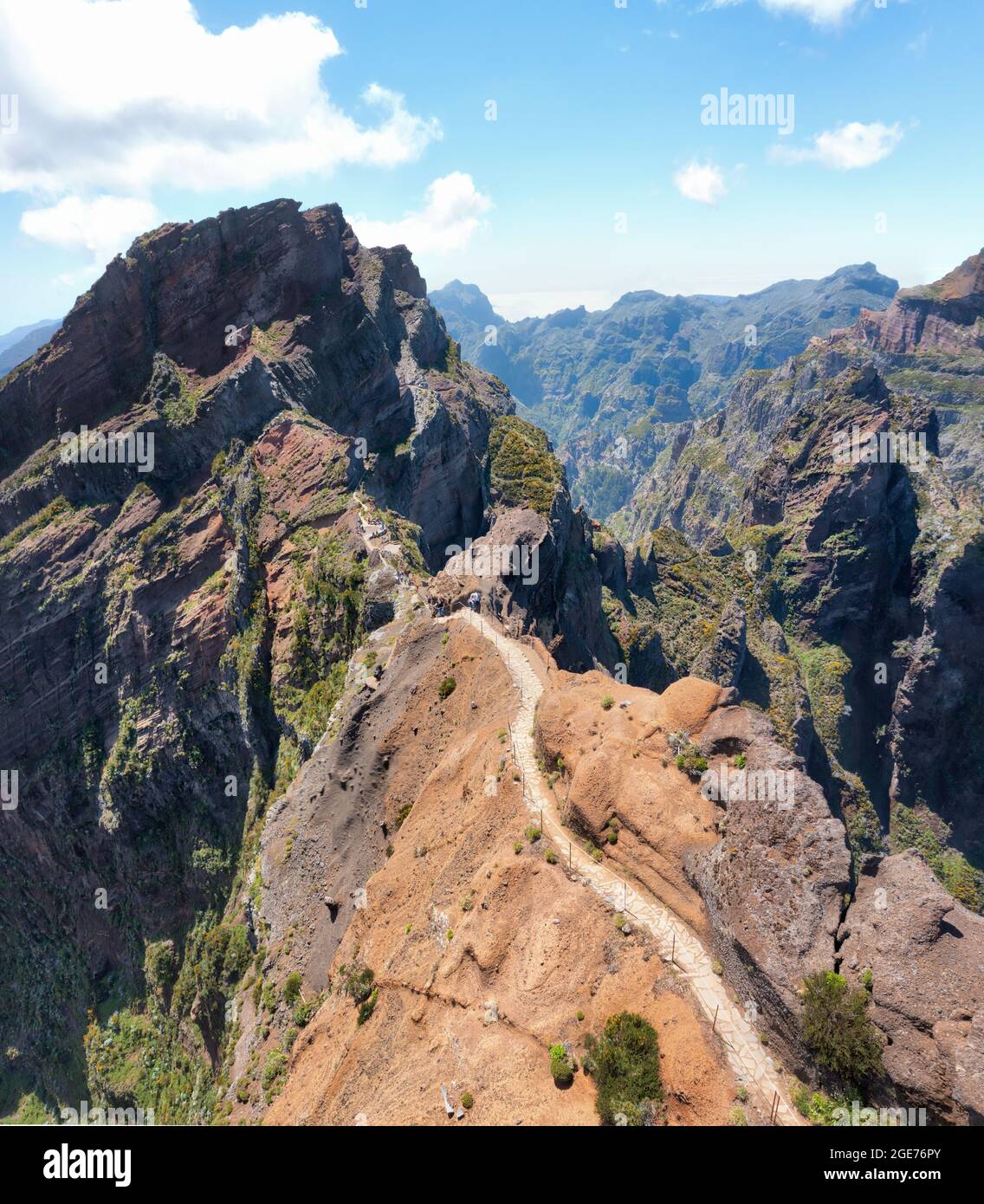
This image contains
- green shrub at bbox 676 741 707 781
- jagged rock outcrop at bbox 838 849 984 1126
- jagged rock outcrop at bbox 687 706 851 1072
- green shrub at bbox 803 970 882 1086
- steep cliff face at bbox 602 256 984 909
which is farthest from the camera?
steep cliff face at bbox 602 256 984 909

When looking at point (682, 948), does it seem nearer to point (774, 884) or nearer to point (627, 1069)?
point (774, 884)

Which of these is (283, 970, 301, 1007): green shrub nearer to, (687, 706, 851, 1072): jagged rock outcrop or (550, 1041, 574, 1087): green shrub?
(550, 1041, 574, 1087): green shrub

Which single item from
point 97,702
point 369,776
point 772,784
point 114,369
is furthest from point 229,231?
point 772,784

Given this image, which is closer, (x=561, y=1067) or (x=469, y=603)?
(x=561, y=1067)

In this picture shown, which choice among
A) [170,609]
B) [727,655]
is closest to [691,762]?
[170,609]

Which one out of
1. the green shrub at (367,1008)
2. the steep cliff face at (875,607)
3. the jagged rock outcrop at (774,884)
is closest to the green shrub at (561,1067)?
the jagged rock outcrop at (774,884)

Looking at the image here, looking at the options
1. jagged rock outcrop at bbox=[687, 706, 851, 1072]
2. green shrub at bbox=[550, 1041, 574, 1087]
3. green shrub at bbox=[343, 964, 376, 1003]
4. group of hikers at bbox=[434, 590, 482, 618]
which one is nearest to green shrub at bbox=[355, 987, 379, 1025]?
green shrub at bbox=[343, 964, 376, 1003]
